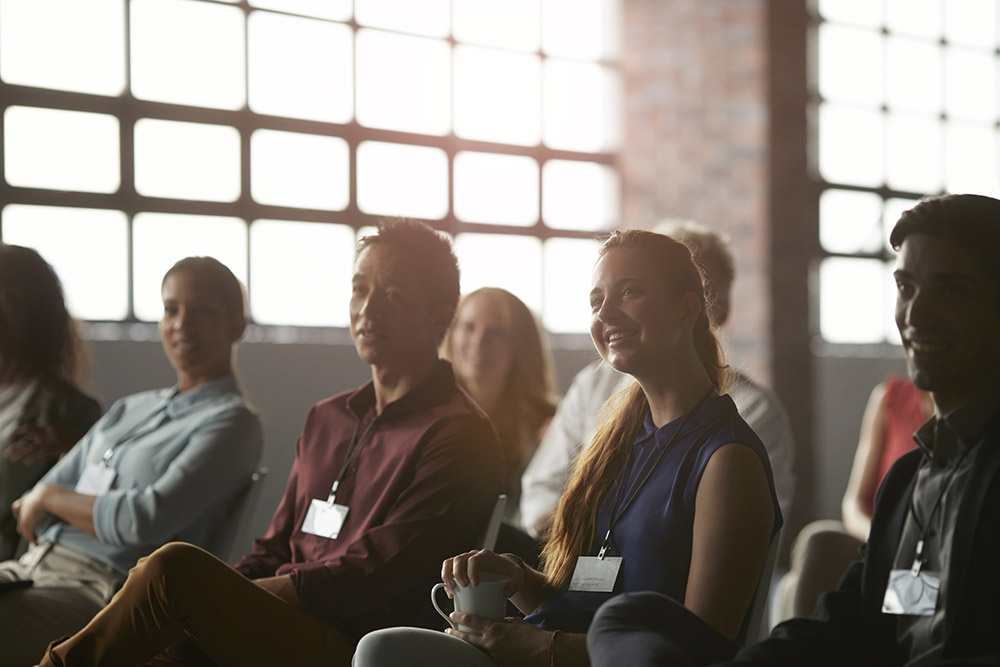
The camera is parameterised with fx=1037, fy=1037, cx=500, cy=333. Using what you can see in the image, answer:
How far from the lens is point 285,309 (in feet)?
16.8

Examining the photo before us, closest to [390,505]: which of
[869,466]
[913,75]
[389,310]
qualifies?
[389,310]

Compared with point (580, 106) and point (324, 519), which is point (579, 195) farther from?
point (324, 519)

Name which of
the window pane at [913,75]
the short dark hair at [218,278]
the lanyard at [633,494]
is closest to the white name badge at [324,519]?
the lanyard at [633,494]

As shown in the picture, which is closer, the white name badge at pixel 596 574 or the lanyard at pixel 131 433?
the white name badge at pixel 596 574

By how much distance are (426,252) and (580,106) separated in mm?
4194

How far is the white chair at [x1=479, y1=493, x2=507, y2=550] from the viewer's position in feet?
6.76

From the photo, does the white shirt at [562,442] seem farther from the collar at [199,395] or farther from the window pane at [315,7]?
the window pane at [315,7]

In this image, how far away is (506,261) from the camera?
19.3 ft

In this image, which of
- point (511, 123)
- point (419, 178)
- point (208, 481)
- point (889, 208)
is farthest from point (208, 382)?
point (889, 208)

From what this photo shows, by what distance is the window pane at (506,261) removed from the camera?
575 centimetres

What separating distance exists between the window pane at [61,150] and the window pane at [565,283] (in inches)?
95.4

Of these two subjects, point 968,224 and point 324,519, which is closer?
point 968,224

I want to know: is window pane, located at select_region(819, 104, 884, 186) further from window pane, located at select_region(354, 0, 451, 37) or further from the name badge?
the name badge

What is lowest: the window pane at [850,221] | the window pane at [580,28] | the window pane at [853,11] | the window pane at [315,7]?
the window pane at [850,221]
